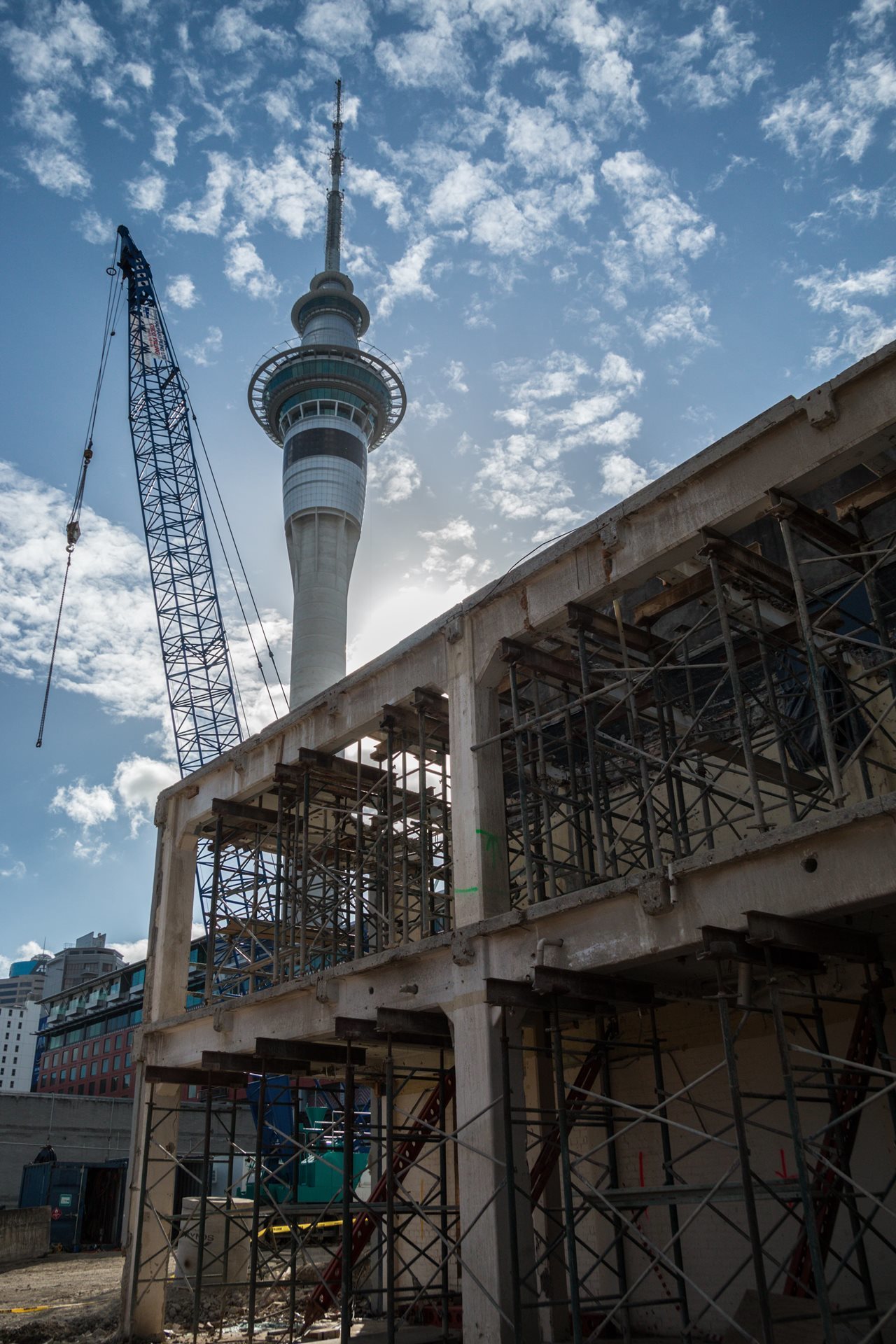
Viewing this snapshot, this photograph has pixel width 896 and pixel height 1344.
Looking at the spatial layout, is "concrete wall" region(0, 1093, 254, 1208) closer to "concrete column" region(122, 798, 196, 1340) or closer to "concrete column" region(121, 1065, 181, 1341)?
"concrete column" region(122, 798, 196, 1340)

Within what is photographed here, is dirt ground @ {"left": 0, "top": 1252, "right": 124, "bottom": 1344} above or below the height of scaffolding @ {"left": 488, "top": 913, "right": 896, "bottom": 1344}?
below

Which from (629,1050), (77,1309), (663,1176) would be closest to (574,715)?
(629,1050)

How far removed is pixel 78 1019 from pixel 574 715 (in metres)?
93.3

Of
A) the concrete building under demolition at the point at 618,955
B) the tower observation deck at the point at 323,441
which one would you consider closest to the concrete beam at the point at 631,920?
the concrete building under demolition at the point at 618,955

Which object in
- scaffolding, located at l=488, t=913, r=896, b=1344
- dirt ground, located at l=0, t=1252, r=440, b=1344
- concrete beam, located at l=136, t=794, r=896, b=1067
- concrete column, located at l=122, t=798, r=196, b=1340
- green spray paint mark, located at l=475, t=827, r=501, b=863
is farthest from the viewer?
concrete column, located at l=122, t=798, r=196, b=1340

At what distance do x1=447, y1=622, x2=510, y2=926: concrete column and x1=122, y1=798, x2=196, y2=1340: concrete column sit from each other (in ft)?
28.8

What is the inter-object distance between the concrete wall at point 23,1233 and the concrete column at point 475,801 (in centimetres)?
2798

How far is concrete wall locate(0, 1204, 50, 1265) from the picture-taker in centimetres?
3384

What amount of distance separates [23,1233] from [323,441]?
52.1 metres

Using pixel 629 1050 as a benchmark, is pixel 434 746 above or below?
above

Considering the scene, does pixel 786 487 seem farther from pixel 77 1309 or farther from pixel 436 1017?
pixel 77 1309

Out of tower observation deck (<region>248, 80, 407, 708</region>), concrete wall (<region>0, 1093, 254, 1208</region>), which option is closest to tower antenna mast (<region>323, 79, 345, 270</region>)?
tower observation deck (<region>248, 80, 407, 708</region>)

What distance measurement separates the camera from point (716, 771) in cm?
2006

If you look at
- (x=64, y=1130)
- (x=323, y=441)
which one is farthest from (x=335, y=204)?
(x=64, y=1130)
